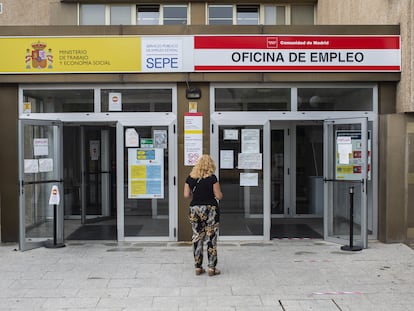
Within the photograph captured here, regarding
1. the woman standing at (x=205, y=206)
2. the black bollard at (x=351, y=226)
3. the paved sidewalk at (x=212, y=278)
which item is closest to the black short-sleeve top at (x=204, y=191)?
the woman standing at (x=205, y=206)

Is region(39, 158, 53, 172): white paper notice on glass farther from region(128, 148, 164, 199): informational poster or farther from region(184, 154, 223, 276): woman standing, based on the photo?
region(184, 154, 223, 276): woman standing

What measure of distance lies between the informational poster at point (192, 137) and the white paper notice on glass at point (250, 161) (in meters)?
0.72

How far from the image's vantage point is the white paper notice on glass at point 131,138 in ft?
26.6

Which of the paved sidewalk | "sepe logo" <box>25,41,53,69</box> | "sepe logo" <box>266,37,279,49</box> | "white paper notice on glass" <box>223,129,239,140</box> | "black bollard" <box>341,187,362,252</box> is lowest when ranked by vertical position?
the paved sidewalk

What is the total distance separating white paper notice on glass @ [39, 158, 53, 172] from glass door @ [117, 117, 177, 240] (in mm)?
1174

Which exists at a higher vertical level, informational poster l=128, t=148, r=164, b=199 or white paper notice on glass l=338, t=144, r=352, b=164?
white paper notice on glass l=338, t=144, r=352, b=164

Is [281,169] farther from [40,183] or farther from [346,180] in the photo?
[40,183]

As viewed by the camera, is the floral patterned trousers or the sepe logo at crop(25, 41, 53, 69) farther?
the sepe logo at crop(25, 41, 53, 69)

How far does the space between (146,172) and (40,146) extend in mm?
1845

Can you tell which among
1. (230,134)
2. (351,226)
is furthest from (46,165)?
(351,226)

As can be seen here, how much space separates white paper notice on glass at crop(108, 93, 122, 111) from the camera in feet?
26.7

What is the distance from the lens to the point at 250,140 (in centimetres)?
817

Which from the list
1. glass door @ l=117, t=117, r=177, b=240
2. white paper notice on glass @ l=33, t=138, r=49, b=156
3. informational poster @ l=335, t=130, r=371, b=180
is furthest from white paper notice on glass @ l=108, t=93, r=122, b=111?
informational poster @ l=335, t=130, r=371, b=180

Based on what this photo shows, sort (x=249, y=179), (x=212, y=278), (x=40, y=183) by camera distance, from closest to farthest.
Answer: (x=212, y=278), (x=40, y=183), (x=249, y=179)
